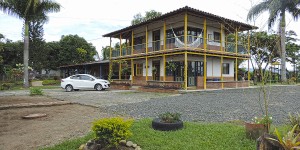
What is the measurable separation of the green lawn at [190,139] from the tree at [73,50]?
3724cm

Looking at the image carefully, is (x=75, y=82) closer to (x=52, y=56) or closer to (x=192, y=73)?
(x=192, y=73)

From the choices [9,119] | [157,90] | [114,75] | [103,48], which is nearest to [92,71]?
[114,75]

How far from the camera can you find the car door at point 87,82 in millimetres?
19297

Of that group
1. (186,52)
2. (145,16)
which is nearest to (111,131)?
(186,52)

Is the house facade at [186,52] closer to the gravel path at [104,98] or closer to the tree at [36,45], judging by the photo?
the gravel path at [104,98]

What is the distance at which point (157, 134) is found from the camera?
505 cm

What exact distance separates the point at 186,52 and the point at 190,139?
473 inches

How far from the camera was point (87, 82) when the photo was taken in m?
19.3

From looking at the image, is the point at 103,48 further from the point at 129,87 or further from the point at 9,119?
the point at 9,119

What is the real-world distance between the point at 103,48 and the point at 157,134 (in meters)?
43.8

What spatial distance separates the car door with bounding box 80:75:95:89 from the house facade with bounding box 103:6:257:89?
4.67 meters

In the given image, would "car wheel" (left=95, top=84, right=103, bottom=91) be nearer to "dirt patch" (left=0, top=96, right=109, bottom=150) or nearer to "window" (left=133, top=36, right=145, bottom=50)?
"window" (left=133, top=36, right=145, bottom=50)

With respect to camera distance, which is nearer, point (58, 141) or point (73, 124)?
point (58, 141)

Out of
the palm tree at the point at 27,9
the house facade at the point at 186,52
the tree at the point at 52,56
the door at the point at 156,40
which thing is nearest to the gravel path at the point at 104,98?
the house facade at the point at 186,52
